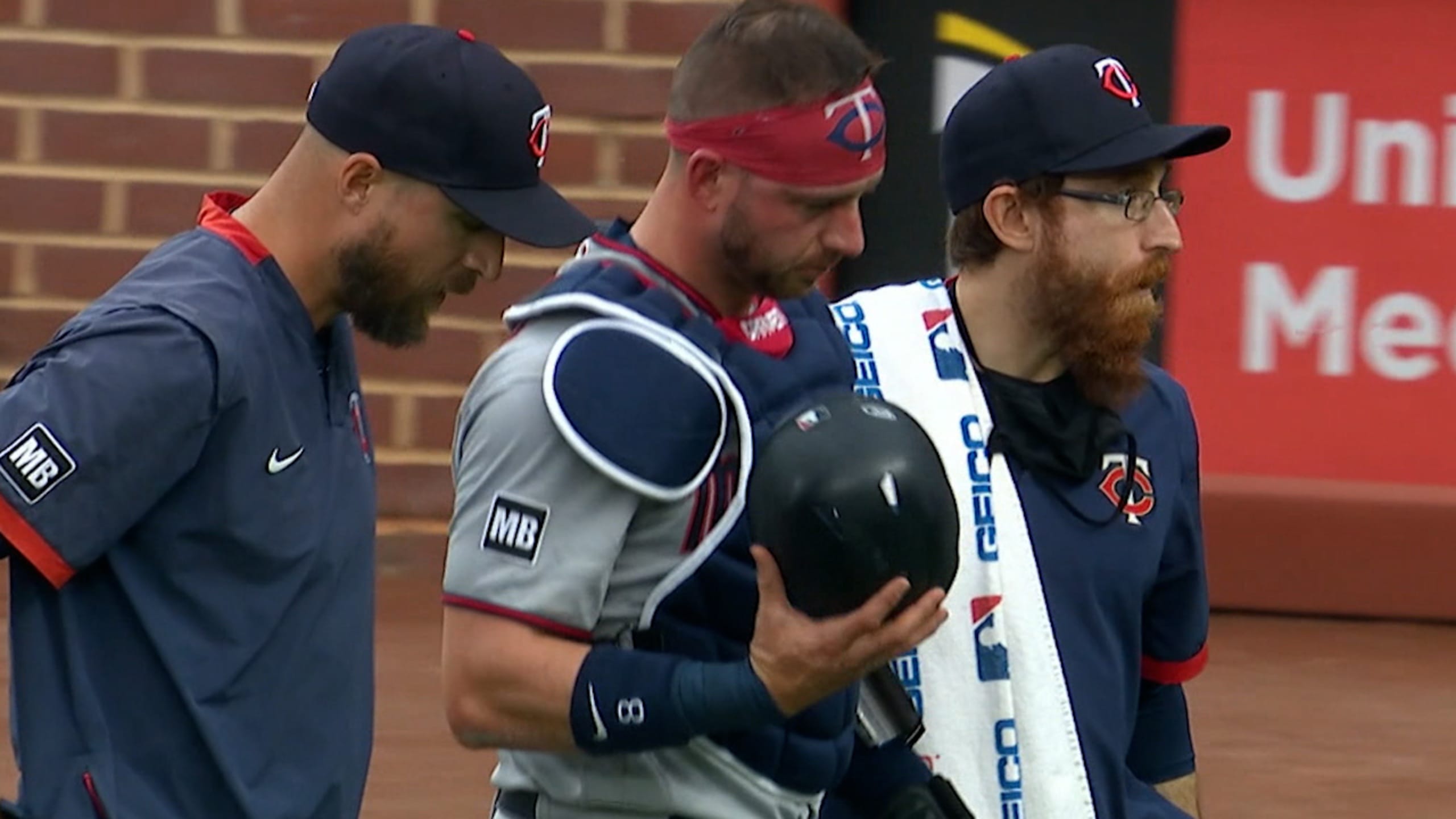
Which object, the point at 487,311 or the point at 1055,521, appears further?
the point at 487,311

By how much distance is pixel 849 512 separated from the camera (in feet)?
9.48

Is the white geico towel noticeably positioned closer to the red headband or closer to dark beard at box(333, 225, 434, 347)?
the red headband

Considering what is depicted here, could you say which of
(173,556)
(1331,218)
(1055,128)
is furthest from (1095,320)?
(1331,218)

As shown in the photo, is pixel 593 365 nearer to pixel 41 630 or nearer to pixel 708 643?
pixel 708 643

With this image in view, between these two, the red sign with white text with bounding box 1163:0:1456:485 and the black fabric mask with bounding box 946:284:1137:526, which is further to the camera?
the red sign with white text with bounding box 1163:0:1456:485

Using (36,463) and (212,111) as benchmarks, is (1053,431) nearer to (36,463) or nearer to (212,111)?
(36,463)

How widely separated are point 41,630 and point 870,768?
3.42 feet

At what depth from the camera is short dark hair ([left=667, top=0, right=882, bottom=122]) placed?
3180mm

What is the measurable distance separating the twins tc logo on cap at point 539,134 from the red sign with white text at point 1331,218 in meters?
4.30

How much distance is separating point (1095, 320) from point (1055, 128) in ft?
0.88

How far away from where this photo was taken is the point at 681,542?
310cm

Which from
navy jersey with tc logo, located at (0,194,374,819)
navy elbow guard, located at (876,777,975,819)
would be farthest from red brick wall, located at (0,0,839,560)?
navy elbow guard, located at (876,777,975,819)

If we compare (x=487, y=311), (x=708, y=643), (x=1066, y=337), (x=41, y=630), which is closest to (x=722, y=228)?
(x=708, y=643)

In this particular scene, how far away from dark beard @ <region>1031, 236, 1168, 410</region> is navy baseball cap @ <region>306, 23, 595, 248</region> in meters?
0.64
